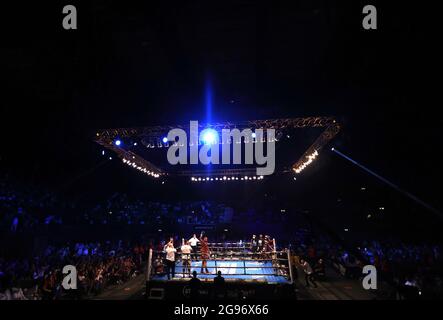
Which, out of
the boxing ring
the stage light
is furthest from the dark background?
the boxing ring

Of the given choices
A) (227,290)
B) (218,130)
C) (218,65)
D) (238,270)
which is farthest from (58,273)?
(218,65)

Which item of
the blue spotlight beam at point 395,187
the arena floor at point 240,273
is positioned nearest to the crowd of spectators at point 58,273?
the arena floor at point 240,273

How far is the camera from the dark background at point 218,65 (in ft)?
18.1

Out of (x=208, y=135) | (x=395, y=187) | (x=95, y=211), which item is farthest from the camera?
(x=95, y=211)

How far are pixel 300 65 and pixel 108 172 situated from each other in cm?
1616

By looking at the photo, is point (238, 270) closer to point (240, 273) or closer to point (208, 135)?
point (240, 273)

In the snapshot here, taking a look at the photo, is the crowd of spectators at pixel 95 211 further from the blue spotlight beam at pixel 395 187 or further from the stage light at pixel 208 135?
the stage light at pixel 208 135

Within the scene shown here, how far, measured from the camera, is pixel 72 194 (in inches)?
742

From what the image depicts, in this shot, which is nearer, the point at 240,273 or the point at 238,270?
the point at 240,273

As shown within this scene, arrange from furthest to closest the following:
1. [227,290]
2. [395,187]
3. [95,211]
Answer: [95,211] → [395,187] → [227,290]

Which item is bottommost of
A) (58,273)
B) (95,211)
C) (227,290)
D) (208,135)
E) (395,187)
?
(227,290)

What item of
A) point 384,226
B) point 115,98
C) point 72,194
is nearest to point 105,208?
point 72,194

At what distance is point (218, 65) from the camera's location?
287 inches
